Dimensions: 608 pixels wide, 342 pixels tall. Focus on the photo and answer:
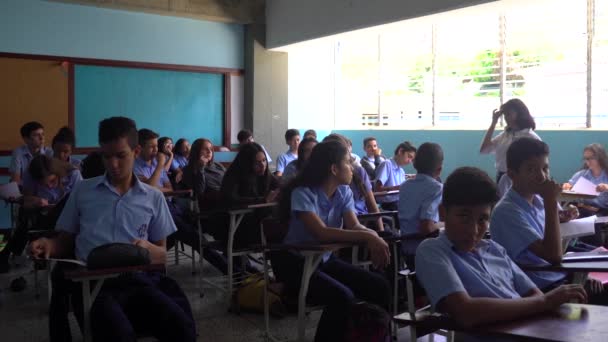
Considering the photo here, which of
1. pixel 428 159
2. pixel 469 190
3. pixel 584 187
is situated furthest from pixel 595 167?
pixel 469 190

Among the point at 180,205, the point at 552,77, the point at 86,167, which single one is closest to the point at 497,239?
the point at 86,167

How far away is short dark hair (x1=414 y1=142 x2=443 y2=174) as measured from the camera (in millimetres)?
3400

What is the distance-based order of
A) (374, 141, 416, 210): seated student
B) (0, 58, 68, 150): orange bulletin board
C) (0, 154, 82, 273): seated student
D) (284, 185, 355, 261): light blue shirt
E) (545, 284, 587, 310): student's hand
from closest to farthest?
(545, 284, 587, 310): student's hand → (284, 185, 355, 261): light blue shirt → (0, 154, 82, 273): seated student → (374, 141, 416, 210): seated student → (0, 58, 68, 150): orange bulletin board

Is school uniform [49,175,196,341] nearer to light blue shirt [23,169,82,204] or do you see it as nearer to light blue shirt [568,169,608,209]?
light blue shirt [23,169,82,204]

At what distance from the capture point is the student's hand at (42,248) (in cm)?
217

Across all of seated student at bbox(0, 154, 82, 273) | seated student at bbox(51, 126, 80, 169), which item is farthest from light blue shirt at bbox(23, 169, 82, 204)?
seated student at bbox(51, 126, 80, 169)

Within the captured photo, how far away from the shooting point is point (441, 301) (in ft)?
5.39

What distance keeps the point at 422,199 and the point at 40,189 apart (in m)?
3.07

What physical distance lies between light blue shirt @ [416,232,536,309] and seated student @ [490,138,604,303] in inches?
15.1

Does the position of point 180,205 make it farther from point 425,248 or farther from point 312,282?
Answer: point 425,248

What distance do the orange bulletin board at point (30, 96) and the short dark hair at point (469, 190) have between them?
6.60m

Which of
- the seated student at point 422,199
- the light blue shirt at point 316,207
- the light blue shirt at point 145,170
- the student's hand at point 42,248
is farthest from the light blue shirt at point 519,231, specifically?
the light blue shirt at point 145,170

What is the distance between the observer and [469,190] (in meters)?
1.78

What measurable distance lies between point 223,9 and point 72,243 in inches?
264
